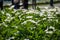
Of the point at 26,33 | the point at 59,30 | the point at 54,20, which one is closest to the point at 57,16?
the point at 54,20

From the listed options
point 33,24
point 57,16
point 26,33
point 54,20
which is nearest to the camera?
point 26,33

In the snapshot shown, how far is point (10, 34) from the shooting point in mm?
2883

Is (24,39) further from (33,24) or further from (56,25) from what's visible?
(56,25)

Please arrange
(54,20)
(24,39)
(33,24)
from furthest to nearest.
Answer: (54,20)
(33,24)
(24,39)

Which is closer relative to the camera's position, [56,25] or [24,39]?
[24,39]

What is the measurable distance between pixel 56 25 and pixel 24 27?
20.5 inches

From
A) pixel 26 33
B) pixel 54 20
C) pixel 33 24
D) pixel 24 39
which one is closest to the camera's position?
pixel 24 39

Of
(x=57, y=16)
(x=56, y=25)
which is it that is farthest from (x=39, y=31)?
(x=57, y=16)

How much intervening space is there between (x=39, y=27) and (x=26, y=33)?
258 millimetres

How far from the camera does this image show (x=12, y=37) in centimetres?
282

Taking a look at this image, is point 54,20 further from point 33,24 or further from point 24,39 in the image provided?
point 24,39

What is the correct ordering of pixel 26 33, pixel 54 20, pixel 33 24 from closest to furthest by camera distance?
pixel 26 33 < pixel 33 24 < pixel 54 20

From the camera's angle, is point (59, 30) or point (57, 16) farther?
point (57, 16)

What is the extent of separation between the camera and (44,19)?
3492 mm
